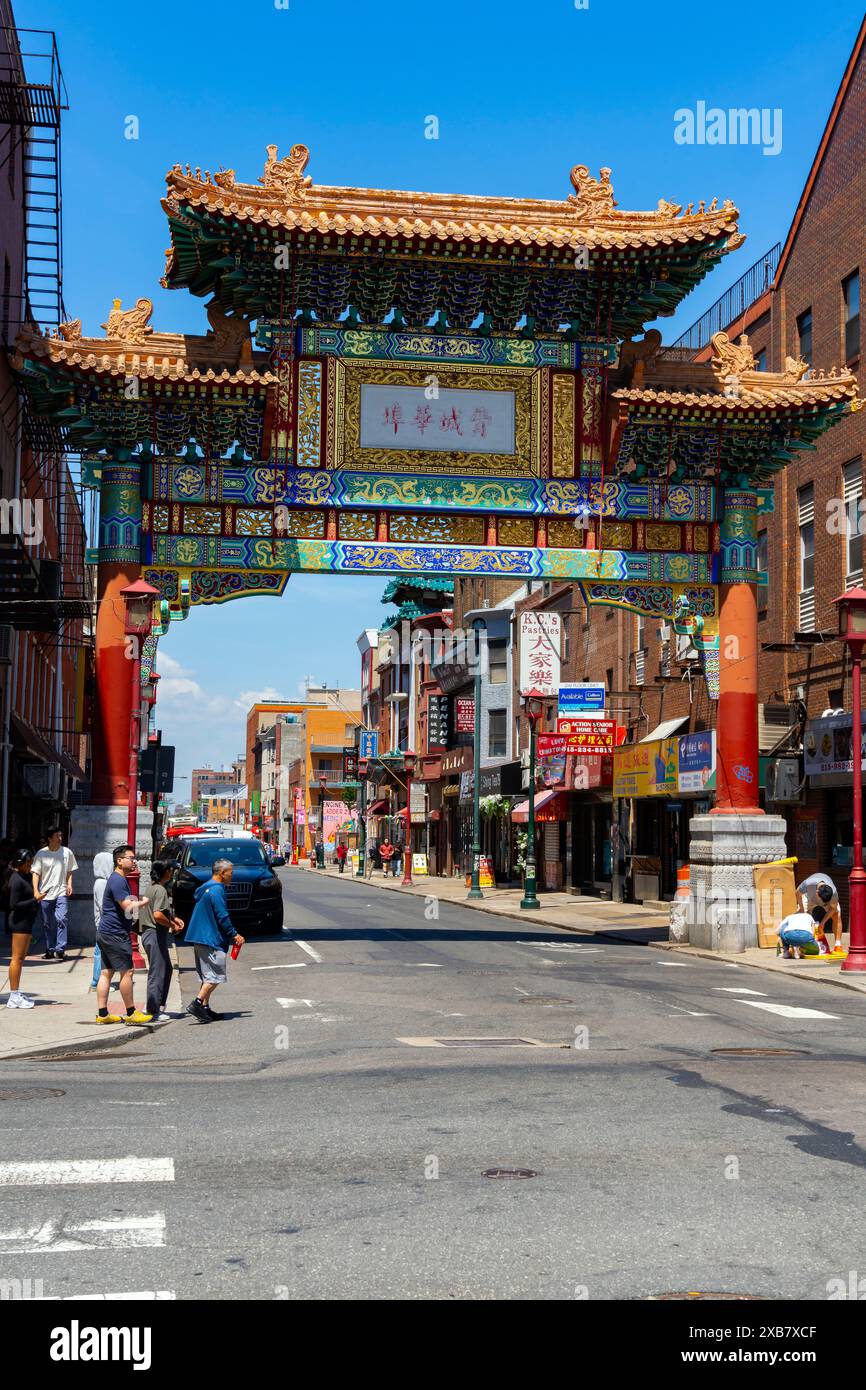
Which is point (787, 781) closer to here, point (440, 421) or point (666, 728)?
point (666, 728)

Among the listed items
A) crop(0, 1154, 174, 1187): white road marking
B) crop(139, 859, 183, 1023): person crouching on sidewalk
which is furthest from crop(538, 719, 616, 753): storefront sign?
crop(0, 1154, 174, 1187): white road marking

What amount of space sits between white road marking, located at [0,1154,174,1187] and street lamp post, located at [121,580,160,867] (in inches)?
499

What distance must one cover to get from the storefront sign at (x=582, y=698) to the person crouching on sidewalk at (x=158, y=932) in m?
25.5

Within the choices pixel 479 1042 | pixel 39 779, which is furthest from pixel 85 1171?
pixel 39 779

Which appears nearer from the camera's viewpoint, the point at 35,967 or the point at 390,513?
the point at 35,967

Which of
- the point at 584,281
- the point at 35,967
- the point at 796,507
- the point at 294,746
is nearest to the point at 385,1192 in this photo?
the point at 35,967

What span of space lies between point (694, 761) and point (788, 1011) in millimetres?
18823

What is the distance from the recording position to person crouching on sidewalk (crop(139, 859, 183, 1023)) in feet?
51.4

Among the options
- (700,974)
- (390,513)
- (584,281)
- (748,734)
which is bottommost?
(700,974)

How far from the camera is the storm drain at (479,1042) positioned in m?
13.9

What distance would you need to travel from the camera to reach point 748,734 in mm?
25719
